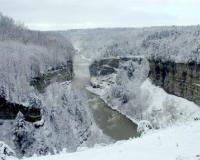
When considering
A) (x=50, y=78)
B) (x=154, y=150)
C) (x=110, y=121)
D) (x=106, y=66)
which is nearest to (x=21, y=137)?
(x=154, y=150)

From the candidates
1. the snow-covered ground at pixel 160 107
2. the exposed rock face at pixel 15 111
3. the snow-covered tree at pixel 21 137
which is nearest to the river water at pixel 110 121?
the snow-covered ground at pixel 160 107

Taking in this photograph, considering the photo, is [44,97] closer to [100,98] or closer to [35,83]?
[35,83]

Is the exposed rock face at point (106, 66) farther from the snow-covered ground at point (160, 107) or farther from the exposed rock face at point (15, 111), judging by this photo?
the exposed rock face at point (15, 111)

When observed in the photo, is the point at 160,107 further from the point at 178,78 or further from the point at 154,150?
the point at 154,150

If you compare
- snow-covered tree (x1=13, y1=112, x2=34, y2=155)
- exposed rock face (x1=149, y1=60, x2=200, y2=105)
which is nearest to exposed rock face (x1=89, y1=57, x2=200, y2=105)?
exposed rock face (x1=149, y1=60, x2=200, y2=105)

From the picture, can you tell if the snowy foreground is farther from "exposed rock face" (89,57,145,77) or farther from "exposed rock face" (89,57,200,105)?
"exposed rock face" (89,57,145,77)
